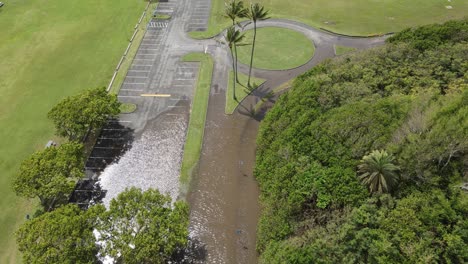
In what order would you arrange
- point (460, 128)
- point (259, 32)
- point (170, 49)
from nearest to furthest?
point (460, 128) → point (170, 49) → point (259, 32)

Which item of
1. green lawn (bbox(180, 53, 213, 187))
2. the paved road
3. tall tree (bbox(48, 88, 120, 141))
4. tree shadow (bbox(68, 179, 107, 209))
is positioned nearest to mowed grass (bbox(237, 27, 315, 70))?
the paved road

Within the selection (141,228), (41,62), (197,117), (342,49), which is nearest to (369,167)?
(141,228)

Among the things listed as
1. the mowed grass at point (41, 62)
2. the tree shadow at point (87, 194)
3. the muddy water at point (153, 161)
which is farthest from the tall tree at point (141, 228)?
the mowed grass at point (41, 62)

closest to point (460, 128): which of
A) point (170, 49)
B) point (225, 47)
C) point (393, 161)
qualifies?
point (393, 161)

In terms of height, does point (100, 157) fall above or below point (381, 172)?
below

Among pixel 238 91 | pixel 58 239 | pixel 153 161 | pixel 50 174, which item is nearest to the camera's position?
pixel 58 239

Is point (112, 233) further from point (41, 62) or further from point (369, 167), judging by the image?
point (41, 62)

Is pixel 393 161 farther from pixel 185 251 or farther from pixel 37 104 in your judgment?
pixel 37 104
